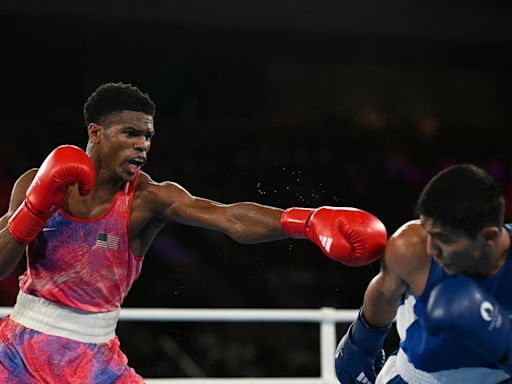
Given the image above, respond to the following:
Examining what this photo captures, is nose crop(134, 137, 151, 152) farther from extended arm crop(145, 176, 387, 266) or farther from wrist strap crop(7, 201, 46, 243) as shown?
wrist strap crop(7, 201, 46, 243)

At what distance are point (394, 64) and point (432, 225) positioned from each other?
662cm

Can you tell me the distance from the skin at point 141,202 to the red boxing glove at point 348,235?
191 mm

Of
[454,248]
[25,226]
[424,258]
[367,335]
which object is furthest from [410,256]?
[25,226]

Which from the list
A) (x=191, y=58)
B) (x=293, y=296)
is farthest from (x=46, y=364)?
(x=191, y=58)

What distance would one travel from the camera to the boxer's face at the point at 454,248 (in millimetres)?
1846

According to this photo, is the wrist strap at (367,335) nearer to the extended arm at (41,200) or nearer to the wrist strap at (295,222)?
the wrist strap at (295,222)

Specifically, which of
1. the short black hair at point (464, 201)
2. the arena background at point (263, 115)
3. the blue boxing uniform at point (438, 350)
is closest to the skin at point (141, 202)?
the blue boxing uniform at point (438, 350)

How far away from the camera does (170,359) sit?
5.70 meters

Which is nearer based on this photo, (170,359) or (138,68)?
(170,359)

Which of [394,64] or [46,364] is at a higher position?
[46,364]

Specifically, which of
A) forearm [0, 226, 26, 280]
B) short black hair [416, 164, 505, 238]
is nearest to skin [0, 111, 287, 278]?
forearm [0, 226, 26, 280]

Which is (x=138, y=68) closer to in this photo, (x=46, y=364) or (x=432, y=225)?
(x=46, y=364)

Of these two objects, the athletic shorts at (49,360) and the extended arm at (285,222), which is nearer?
the extended arm at (285,222)

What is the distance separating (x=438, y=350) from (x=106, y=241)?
100cm
